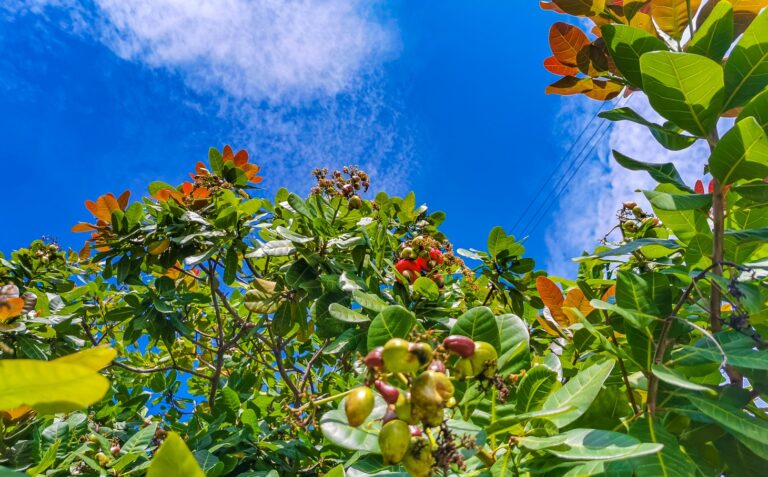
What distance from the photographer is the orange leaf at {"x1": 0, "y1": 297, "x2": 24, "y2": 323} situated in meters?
2.24

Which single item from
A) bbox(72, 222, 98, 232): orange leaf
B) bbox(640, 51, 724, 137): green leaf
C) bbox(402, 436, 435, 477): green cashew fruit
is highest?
bbox(72, 222, 98, 232): orange leaf

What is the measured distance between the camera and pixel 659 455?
0.86m

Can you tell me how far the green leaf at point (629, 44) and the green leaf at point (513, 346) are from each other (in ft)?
2.31

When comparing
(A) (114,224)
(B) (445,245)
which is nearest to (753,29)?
(B) (445,245)

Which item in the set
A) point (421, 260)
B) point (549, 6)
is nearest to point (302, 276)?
point (421, 260)

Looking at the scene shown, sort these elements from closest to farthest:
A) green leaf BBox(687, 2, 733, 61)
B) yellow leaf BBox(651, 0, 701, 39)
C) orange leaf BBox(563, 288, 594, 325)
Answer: green leaf BBox(687, 2, 733, 61), yellow leaf BBox(651, 0, 701, 39), orange leaf BBox(563, 288, 594, 325)

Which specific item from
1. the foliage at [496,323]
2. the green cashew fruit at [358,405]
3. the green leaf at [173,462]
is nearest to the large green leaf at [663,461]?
the foliage at [496,323]

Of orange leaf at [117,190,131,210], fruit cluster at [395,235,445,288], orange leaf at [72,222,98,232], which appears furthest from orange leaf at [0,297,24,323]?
fruit cluster at [395,235,445,288]

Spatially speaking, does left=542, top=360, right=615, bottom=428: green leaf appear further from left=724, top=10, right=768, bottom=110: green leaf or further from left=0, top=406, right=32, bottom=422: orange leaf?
left=0, top=406, right=32, bottom=422: orange leaf

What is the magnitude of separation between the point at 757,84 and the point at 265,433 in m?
2.20

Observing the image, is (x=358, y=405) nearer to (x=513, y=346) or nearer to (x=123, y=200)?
(x=513, y=346)

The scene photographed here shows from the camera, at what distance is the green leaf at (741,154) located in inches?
39.2

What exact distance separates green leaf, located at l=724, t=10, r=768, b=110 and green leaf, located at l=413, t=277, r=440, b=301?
3.56 ft

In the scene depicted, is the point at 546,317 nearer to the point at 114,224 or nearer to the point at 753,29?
the point at 753,29
